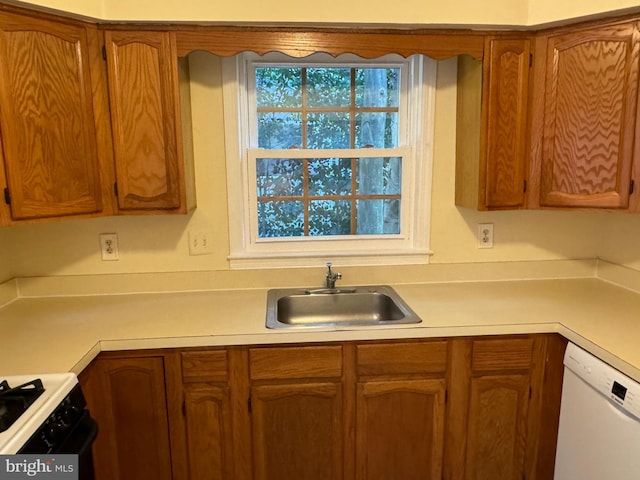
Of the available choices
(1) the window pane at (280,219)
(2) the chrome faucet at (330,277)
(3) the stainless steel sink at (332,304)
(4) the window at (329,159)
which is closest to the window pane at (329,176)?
(4) the window at (329,159)

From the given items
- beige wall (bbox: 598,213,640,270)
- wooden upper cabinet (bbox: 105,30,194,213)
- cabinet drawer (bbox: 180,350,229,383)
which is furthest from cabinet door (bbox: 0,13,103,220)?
beige wall (bbox: 598,213,640,270)

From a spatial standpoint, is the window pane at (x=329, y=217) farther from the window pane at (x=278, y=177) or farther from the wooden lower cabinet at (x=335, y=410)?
the wooden lower cabinet at (x=335, y=410)

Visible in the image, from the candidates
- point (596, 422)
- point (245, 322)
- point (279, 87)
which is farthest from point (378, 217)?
point (596, 422)

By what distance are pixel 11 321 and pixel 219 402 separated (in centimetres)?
90

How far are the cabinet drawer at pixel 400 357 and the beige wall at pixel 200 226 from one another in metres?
0.63

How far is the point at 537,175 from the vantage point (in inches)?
75.7

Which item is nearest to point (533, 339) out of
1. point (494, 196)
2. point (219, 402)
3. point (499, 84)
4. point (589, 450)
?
point (589, 450)

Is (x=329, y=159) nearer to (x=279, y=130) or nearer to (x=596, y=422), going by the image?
(x=279, y=130)

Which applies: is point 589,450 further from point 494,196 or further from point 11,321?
point 11,321

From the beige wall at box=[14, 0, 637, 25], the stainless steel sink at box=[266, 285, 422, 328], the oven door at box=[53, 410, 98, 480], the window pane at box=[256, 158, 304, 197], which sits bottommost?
the oven door at box=[53, 410, 98, 480]

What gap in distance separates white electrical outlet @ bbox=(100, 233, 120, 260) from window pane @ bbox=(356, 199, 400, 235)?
3.82ft
